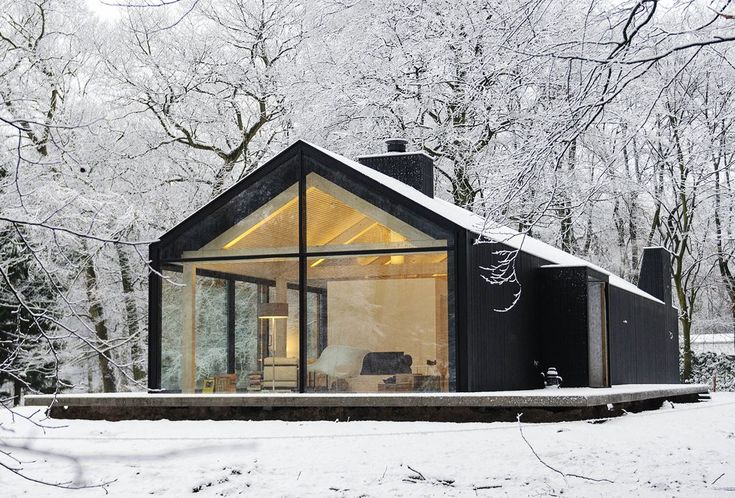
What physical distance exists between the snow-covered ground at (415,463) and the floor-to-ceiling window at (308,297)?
135 cm

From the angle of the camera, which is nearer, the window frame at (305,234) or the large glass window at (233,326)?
the window frame at (305,234)

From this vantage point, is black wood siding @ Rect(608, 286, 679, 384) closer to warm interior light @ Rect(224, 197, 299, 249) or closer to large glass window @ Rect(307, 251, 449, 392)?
large glass window @ Rect(307, 251, 449, 392)

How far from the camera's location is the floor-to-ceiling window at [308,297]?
1021cm

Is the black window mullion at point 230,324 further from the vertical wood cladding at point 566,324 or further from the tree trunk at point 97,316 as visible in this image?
the tree trunk at point 97,316

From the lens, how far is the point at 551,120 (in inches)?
265

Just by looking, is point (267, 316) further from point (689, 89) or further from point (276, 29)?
point (689, 89)

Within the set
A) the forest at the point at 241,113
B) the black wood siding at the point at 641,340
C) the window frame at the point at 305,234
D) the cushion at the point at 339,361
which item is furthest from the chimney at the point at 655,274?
the cushion at the point at 339,361

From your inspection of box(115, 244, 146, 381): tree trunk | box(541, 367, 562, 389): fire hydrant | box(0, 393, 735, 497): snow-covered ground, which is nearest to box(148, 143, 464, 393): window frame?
box(0, 393, 735, 497): snow-covered ground

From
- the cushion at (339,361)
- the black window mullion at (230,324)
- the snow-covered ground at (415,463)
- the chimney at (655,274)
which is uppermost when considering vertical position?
the chimney at (655,274)

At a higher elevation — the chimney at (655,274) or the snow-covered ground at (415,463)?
the chimney at (655,274)

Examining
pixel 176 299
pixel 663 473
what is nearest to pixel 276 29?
pixel 176 299

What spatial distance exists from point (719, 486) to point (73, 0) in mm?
16630

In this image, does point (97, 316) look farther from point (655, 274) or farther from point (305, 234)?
point (655, 274)

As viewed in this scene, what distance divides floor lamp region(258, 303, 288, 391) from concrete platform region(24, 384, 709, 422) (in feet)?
1.76
